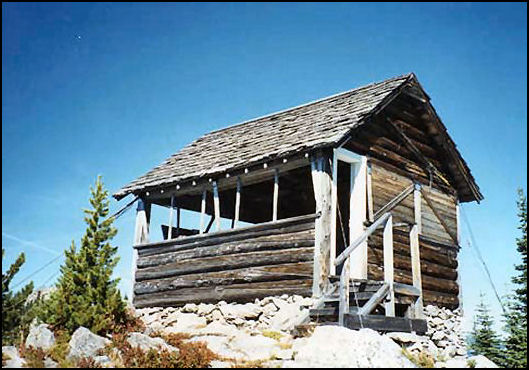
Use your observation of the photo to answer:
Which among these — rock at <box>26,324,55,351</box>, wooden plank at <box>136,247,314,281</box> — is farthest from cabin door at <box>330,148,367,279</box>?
rock at <box>26,324,55,351</box>

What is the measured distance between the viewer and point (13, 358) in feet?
29.3

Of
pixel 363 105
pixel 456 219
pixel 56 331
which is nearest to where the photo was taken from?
pixel 56 331

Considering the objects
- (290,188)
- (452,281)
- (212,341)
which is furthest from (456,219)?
(212,341)

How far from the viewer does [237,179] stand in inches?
597

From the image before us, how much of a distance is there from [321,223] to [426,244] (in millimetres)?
4363

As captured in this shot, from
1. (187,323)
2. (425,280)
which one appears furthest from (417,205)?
(187,323)

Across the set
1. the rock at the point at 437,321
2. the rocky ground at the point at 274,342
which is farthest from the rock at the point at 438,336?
the rock at the point at 437,321

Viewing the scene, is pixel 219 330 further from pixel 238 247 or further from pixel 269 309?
pixel 238 247

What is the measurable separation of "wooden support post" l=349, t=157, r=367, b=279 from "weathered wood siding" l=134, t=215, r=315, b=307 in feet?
4.70

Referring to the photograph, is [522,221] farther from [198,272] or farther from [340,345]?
[198,272]

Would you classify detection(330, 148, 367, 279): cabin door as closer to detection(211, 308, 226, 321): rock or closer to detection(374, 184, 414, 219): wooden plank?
detection(374, 184, 414, 219): wooden plank

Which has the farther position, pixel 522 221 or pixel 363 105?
pixel 363 105

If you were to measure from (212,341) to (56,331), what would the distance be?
9.14 feet

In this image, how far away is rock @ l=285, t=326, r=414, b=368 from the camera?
8633 mm
